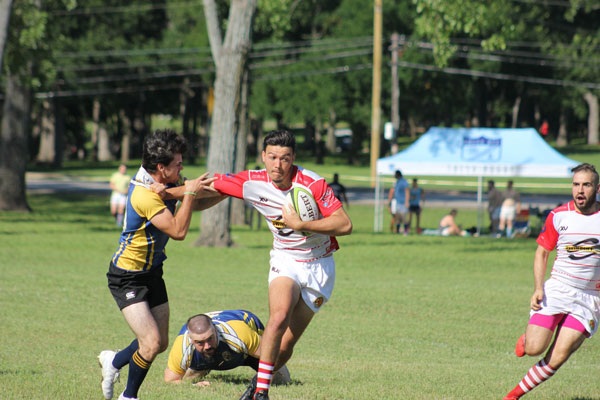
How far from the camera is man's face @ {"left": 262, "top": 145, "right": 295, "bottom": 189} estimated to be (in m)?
6.53

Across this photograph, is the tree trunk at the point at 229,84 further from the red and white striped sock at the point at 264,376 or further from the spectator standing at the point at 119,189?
the red and white striped sock at the point at 264,376

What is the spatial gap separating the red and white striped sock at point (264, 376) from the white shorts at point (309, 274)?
0.64 metres

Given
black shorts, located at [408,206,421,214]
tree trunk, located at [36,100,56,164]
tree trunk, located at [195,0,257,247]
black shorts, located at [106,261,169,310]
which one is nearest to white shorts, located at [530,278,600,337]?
black shorts, located at [106,261,169,310]

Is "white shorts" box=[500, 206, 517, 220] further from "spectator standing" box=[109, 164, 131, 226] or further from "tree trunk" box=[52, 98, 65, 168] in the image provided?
"tree trunk" box=[52, 98, 65, 168]

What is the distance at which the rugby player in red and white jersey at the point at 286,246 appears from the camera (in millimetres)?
6551

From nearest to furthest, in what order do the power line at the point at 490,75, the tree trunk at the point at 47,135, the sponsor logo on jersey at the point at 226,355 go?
1. the sponsor logo on jersey at the point at 226,355
2. the power line at the point at 490,75
3. the tree trunk at the point at 47,135

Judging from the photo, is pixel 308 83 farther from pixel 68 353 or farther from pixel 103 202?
pixel 68 353

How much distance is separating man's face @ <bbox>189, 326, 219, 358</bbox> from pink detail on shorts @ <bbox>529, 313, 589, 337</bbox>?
285 centimetres

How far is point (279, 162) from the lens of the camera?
6.53 metres

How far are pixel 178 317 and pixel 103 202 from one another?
88.6 feet

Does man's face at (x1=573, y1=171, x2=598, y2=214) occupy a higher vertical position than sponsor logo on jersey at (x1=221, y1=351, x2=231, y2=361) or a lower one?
Answer: higher

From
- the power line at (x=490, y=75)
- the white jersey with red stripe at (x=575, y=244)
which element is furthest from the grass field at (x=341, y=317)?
the power line at (x=490, y=75)

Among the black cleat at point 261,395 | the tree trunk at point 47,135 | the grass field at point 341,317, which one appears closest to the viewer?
the black cleat at point 261,395

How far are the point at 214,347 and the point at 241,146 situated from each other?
716 inches
